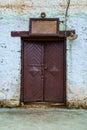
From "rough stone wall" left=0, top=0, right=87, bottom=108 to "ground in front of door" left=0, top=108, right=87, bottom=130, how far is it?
2.25 ft

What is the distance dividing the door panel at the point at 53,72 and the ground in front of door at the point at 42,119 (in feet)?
2.20

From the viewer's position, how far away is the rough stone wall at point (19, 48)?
11.4m

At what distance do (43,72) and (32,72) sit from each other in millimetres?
338

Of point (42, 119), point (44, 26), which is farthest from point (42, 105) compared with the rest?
point (44, 26)

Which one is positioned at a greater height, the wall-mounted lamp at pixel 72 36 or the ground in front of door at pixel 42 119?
the wall-mounted lamp at pixel 72 36

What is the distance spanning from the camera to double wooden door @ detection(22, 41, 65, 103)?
11656 millimetres

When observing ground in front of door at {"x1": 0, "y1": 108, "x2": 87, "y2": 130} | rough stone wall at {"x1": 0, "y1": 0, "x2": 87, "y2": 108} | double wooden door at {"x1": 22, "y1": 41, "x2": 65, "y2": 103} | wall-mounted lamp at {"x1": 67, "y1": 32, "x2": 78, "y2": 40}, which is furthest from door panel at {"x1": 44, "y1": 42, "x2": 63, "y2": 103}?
ground in front of door at {"x1": 0, "y1": 108, "x2": 87, "y2": 130}

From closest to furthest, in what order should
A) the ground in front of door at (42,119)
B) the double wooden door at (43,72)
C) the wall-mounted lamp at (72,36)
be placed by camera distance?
the ground in front of door at (42,119)
the wall-mounted lamp at (72,36)
the double wooden door at (43,72)

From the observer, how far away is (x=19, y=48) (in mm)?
11469

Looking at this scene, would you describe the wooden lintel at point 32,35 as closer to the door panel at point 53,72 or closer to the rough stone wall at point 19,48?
the rough stone wall at point 19,48

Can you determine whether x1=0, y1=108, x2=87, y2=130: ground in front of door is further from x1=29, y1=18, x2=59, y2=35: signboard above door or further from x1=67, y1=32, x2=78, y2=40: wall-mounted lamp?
x1=29, y1=18, x2=59, y2=35: signboard above door

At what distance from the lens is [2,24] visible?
11.5 metres

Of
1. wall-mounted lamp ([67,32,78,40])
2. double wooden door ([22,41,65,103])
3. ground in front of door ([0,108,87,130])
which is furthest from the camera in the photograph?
double wooden door ([22,41,65,103])

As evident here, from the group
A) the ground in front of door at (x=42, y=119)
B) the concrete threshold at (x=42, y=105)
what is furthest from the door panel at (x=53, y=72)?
the ground in front of door at (x=42, y=119)
